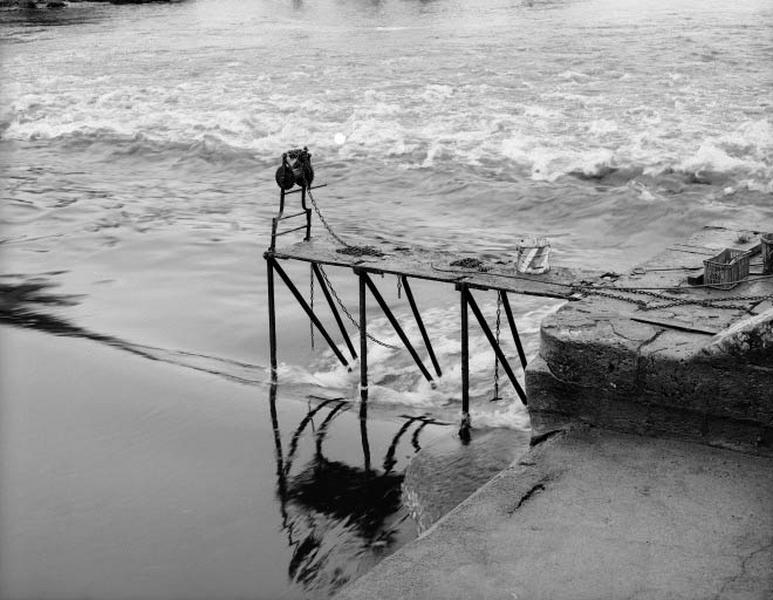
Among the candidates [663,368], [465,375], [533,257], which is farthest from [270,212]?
[663,368]

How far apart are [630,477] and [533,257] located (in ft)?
8.41

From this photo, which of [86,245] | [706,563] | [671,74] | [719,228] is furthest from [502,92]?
[706,563]

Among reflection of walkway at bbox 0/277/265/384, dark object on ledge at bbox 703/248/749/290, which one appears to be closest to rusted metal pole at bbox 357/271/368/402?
reflection of walkway at bbox 0/277/265/384

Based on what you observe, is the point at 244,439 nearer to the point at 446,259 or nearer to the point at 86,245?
the point at 446,259

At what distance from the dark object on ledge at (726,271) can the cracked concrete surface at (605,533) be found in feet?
5.52

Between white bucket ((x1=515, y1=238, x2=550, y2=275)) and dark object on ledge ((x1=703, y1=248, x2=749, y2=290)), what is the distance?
1.21 meters

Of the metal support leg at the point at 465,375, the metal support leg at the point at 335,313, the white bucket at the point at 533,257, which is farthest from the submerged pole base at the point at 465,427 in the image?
the metal support leg at the point at 335,313

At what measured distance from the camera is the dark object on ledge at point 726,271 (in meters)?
7.06

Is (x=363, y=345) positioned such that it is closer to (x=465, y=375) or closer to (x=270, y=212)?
(x=465, y=375)

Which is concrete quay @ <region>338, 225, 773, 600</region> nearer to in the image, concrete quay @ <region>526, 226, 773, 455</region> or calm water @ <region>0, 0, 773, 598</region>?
concrete quay @ <region>526, 226, 773, 455</region>

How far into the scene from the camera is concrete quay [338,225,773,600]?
476 centimetres

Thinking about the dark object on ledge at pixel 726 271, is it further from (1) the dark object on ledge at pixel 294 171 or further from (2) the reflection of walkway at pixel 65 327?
(2) the reflection of walkway at pixel 65 327

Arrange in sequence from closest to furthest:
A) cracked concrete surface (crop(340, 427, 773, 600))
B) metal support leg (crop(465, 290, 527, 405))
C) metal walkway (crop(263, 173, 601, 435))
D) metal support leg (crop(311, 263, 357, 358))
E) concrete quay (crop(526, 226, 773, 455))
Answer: cracked concrete surface (crop(340, 427, 773, 600)) → concrete quay (crop(526, 226, 773, 455)) → metal walkway (crop(263, 173, 601, 435)) → metal support leg (crop(465, 290, 527, 405)) → metal support leg (crop(311, 263, 357, 358))

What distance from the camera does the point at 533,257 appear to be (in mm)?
7781
